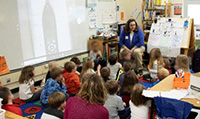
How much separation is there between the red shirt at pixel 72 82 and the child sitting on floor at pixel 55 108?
121 cm

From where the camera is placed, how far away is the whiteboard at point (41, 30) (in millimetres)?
4375

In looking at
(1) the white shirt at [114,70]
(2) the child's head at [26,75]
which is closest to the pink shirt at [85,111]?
(2) the child's head at [26,75]

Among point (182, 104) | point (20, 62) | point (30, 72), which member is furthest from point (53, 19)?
point (182, 104)

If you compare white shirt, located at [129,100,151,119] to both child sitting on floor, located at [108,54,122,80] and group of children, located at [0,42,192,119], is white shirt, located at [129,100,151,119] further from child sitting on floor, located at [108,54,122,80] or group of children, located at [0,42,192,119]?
child sitting on floor, located at [108,54,122,80]

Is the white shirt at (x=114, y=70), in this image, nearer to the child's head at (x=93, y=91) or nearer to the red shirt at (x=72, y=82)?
the red shirt at (x=72, y=82)

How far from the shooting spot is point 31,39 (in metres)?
4.77

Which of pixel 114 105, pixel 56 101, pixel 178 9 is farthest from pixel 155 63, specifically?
pixel 178 9

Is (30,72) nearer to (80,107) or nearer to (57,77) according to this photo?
(57,77)

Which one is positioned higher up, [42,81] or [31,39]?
[31,39]

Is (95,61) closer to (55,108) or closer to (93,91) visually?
(55,108)

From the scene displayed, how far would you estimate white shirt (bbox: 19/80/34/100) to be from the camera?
153 inches

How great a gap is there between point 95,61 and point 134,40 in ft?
3.98

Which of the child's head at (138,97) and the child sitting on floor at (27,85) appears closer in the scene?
the child's head at (138,97)

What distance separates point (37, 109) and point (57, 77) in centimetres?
75
